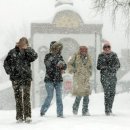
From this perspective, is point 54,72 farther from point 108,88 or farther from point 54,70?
point 108,88

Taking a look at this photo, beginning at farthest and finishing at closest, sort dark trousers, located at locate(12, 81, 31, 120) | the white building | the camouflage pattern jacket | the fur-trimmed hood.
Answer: the white building, the camouflage pattern jacket, the fur-trimmed hood, dark trousers, located at locate(12, 81, 31, 120)

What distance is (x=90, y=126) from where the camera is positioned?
29.7 ft

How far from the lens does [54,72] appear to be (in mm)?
10945

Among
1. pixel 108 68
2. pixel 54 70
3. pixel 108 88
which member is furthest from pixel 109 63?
pixel 54 70

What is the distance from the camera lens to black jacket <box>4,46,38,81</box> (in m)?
9.88

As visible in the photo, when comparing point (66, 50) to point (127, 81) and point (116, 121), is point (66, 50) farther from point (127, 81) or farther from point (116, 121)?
point (116, 121)

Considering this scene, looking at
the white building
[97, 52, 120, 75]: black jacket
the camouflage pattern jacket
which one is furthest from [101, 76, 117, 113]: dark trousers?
the white building

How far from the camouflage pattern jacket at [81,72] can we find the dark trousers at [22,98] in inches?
79.6

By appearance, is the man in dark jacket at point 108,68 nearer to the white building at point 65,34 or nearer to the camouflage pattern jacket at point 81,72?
the camouflage pattern jacket at point 81,72

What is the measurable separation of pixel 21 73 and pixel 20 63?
194 mm

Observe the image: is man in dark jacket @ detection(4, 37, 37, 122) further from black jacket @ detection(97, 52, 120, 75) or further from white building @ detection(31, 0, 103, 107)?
white building @ detection(31, 0, 103, 107)

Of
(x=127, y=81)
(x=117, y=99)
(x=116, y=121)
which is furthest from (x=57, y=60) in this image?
(x=127, y=81)

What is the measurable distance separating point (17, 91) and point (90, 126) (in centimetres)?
165

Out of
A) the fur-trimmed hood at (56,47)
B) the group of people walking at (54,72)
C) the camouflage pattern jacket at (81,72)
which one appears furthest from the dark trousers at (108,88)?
the fur-trimmed hood at (56,47)
